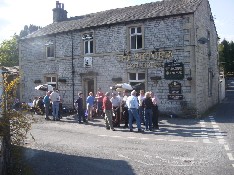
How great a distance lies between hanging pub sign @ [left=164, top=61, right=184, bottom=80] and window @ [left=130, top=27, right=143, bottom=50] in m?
2.43

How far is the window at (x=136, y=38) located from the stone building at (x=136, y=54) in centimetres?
6

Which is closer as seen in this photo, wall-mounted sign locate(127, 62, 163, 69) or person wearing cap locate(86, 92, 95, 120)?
person wearing cap locate(86, 92, 95, 120)

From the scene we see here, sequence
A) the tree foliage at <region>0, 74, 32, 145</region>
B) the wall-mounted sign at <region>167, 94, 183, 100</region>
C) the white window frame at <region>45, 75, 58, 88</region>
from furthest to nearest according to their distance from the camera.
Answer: the white window frame at <region>45, 75, 58, 88</region>
the wall-mounted sign at <region>167, 94, 183, 100</region>
the tree foliage at <region>0, 74, 32, 145</region>

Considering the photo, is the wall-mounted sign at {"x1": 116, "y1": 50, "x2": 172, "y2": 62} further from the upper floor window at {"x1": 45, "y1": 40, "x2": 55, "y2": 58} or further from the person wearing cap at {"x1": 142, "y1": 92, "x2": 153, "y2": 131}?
the upper floor window at {"x1": 45, "y1": 40, "x2": 55, "y2": 58}

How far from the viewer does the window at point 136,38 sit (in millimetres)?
18234

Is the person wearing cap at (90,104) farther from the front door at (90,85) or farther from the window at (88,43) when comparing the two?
the window at (88,43)

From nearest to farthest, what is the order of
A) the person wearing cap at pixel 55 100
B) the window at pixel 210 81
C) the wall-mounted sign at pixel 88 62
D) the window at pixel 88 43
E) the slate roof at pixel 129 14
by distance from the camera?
1. the person wearing cap at pixel 55 100
2. the slate roof at pixel 129 14
3. the wall-mounted sign at pixel 88 62
4. the window at pixel 88 43
5. the window at pixel 210 81

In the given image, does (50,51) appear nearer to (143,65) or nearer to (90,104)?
(90,104)

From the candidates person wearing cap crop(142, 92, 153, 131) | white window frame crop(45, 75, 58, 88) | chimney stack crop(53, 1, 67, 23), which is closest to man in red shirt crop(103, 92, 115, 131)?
person wearing cap crop(142, 92, 153, 131)

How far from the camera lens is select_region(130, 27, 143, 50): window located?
1823 cm

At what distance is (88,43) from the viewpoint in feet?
67.0

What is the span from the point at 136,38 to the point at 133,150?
10.5m

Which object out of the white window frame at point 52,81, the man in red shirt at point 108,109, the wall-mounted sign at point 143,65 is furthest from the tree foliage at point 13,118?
the white window frame at point 52,81

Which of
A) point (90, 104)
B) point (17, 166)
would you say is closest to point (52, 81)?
point (90, 104)
